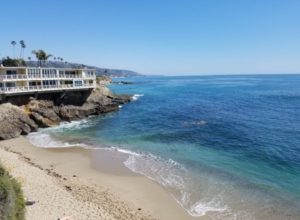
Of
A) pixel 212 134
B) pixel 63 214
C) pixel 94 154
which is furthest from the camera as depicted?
pixel 212 134

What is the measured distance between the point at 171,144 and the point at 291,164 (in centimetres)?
1277

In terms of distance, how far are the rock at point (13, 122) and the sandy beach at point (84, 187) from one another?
548 cm

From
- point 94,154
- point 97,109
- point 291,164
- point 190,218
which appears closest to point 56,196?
point 190,218

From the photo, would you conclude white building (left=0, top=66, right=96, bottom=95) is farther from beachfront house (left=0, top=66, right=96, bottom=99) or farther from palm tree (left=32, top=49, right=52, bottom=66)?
palm tree (left=32, top=49, right=52, bottom=66)

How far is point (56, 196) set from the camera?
1841 cm

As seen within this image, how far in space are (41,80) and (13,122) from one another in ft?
39.9

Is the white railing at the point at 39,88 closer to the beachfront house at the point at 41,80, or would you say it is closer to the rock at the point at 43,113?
the beachfront house at the point at 41,80

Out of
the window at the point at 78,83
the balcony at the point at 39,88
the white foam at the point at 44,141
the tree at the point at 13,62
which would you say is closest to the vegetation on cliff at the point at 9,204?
the white foam at the point at 44,141

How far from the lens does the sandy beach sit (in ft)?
55.6

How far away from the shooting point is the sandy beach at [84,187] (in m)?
16.9

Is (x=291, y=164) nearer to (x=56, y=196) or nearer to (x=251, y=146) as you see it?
(x=251, y=146)

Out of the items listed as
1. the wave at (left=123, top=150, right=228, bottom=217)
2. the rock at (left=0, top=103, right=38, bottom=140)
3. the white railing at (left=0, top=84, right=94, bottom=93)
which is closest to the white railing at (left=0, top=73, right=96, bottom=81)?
the white railing at (left=0, top=84, right=94, bottom=93)

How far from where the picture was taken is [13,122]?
3778cm

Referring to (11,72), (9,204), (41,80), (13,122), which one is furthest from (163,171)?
(11,72)
